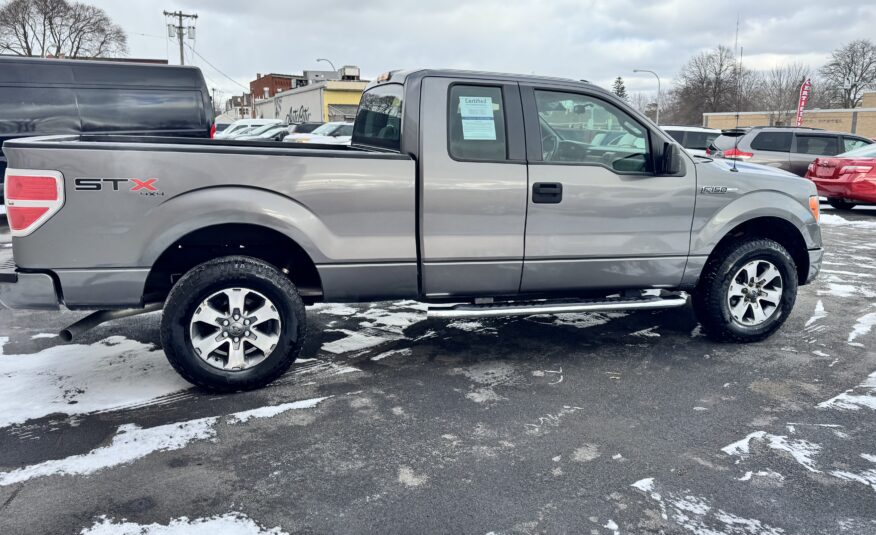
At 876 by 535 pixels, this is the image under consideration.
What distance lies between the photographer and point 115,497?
2785 mm

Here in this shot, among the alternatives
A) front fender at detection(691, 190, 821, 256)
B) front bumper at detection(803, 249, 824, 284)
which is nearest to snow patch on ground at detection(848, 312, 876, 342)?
front bumper at detection(803, 249, 824, 284)

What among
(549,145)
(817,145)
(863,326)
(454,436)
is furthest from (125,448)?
(817,145)

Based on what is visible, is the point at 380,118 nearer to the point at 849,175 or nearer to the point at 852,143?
the point at 849,175

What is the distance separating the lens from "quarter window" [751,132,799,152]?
14086 mm

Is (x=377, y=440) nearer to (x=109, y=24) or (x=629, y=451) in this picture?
(x=629, y=451)

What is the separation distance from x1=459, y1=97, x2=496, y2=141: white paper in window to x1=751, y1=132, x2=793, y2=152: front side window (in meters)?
12.0

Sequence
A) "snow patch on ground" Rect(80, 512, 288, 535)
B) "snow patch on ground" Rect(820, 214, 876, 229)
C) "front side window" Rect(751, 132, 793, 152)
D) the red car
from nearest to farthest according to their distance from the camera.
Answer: "snow patch on ground" Rect(80, 512, 288, 535)
"snow patch on ground" Rect(820, 214, 876, 229)
the red car
"front side window" Rect(751, 132, 793, 152)

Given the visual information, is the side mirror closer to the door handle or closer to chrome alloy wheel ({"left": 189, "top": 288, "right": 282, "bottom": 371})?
the door handle

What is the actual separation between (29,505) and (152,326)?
8.83ft

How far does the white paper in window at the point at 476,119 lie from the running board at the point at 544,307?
113cm

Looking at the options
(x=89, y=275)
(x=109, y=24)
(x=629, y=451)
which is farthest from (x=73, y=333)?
(x=109, y=24)

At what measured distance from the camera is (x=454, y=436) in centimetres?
339

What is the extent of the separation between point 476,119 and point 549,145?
530 millimetres

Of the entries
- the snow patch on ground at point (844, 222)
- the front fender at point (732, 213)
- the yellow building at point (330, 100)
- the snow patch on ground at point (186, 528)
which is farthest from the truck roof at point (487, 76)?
the yellow building at point (330, 100)
